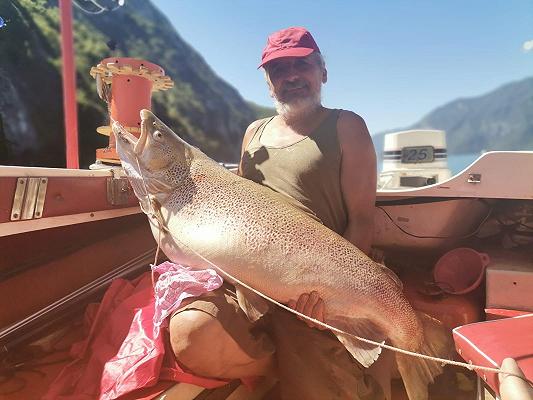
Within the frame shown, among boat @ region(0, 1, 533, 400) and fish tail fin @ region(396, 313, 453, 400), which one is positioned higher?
boat @ region(0, 1, 533, 400)

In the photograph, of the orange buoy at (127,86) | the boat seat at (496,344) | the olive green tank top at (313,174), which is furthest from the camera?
the orange buoy at (127,86)

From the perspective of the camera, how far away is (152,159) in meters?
1.95

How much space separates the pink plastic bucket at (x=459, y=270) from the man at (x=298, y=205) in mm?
603

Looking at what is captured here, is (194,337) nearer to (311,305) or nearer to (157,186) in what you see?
(311,305)

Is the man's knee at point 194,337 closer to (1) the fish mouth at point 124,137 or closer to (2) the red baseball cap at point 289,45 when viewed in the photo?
(1) the fish mouth at point 124,137

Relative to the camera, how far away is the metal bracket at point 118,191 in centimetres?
219

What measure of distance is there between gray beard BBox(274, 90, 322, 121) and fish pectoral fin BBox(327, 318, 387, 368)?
1.21 meters

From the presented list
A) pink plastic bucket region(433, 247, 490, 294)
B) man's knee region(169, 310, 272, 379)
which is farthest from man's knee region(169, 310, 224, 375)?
pink plastic bucket region(433, 247, 490, 294)

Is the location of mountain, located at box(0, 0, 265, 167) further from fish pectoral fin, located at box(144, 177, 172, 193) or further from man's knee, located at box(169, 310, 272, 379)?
man's knee, located at box(169, 310, 272, 379)

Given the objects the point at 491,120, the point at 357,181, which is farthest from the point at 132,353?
the point at 491,120

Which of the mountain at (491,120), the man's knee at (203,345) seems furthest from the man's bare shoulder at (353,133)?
the mountain at (491,120)

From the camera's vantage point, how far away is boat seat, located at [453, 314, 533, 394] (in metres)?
1.34

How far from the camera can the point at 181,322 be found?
5.58 ft

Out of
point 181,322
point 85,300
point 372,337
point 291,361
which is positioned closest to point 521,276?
point 372,337
